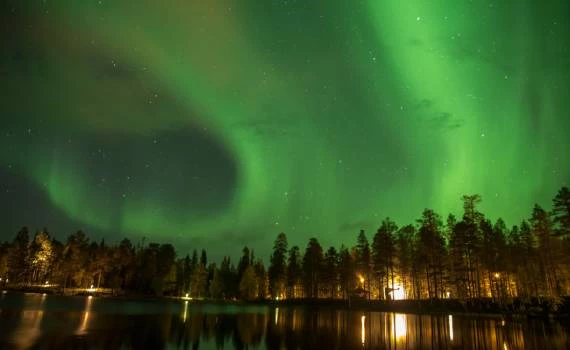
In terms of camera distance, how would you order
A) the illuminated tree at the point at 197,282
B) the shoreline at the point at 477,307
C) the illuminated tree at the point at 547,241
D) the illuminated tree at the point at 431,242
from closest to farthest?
the shoreline at the point at 477,307, the illuminated tree at the point at 547,241, the illuminated tree at the point at 431,242, the illuminated tree at the point at 197,282

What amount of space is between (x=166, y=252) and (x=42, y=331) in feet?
333

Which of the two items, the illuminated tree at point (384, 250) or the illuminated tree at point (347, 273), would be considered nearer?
the illuminated tree at point (384, 250)

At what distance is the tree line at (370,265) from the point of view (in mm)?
55281

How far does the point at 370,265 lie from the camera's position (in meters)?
82.4

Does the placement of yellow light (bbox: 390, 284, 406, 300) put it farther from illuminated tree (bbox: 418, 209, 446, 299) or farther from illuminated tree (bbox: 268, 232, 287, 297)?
illuminated tree (bbox: 268, 232, 287, 297)

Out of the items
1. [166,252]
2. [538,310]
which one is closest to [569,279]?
[538,310]

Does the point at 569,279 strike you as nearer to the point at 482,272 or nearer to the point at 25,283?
the point at 482,272

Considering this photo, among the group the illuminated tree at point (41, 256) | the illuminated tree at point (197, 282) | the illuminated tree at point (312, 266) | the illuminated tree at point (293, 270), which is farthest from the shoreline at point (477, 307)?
the illuminated tree at point (41, 256)

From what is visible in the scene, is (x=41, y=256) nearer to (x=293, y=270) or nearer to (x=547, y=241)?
(x=293, y=270)

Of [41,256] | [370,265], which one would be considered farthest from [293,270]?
[41,256]

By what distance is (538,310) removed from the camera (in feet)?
146

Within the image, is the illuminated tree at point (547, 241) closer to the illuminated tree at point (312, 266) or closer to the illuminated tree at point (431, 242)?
the illuminated tree at point (431, 242)

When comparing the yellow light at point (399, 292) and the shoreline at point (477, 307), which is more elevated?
the yellow light at point (399, 292)

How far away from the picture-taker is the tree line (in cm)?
5528
